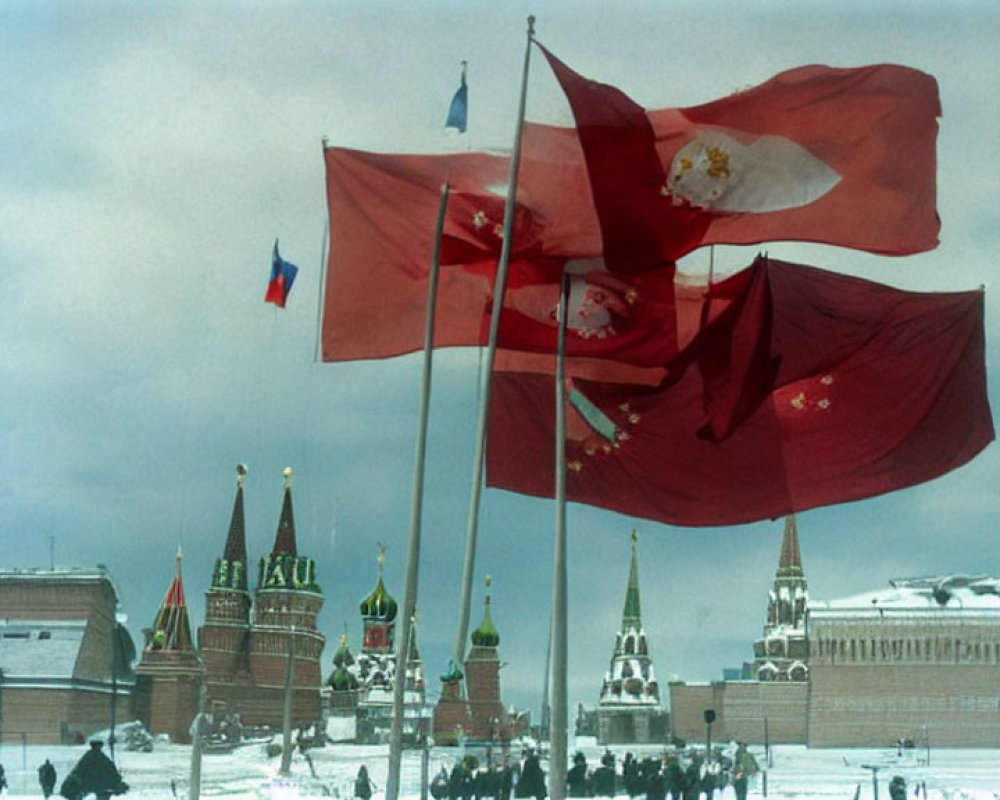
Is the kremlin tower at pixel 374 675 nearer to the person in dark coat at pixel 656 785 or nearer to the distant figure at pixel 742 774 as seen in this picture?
the distant figure at pixel 742 774

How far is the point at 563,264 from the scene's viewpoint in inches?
511

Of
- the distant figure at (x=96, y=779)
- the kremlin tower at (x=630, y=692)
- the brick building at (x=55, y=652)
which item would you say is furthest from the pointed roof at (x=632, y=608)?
the distant figure at (x=96, y=779)

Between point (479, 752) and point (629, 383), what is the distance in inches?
902

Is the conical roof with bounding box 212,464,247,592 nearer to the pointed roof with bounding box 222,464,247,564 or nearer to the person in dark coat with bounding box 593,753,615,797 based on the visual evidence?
the pointed roof with bounding box 222,464,247,564

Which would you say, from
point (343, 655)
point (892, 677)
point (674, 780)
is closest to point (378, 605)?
point (343, 655)

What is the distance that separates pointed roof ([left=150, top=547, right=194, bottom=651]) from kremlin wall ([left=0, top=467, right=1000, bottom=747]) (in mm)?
88

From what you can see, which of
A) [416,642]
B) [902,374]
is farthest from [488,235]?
[416,642]

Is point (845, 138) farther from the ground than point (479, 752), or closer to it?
farther from the ground

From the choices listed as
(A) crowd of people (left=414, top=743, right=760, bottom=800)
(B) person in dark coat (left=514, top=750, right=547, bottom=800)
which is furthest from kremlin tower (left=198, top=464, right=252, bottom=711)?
(B) person in dark coat (left=514, top=750, right=547, bottom=800)

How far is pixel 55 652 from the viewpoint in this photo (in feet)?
112

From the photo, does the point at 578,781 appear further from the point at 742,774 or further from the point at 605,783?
the point at 742,774

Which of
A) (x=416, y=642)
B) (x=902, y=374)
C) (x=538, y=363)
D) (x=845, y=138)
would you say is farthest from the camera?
(x=416, y=642)

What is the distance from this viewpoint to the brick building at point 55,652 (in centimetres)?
3275

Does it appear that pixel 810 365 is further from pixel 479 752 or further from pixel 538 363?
pixel 479 752
